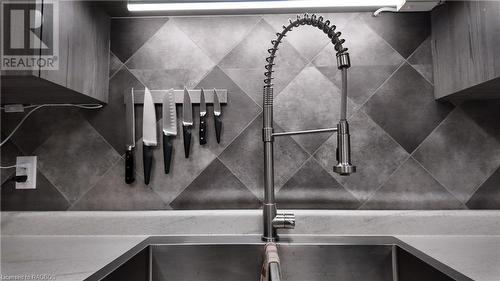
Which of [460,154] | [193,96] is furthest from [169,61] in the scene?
[460,154]

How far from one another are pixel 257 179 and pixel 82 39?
756 mm

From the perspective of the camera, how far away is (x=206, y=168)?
107 centimetres

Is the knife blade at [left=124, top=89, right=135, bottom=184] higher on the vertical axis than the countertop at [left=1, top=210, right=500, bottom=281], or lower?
higher

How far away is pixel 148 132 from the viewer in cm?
105

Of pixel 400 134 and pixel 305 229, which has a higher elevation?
pixel 400 134

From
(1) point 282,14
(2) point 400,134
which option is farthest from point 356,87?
(1) point 282,14

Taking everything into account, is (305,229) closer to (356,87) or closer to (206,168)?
(206,168)

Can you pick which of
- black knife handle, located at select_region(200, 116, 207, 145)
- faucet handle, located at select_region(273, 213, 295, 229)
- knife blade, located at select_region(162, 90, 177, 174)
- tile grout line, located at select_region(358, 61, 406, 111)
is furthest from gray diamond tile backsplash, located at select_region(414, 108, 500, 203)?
knife blade, located at select_region(162, 90, 177, 174)

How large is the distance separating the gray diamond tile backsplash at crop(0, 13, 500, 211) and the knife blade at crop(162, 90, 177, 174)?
0.03 meters

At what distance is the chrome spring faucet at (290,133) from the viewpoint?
80 cm

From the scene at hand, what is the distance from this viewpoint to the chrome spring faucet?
804 mm

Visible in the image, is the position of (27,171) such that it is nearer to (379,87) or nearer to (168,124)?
(168,124)

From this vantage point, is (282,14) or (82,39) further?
(282,14)

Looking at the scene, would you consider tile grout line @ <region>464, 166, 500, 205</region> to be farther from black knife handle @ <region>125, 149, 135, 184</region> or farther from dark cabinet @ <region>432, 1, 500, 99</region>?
black knife handle @ <region>125, 149, 135, 184</region>
